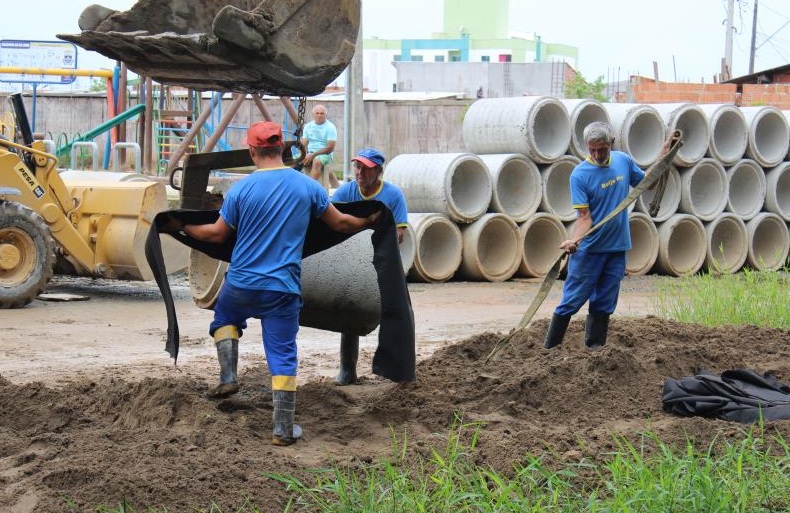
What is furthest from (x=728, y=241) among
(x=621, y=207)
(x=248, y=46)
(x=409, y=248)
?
(x=248, y=46)

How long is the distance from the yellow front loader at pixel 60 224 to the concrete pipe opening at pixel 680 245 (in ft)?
23.8

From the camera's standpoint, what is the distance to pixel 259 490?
5.02m

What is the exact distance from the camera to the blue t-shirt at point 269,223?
604cm

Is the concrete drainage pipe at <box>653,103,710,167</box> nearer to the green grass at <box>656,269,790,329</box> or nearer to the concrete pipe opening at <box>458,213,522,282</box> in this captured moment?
the concrete pipe opening at <box>458,213,522,282</box>

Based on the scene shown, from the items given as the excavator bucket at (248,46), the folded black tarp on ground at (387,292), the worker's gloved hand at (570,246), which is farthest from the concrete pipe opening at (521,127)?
the folded black tarp on ground at (387,292)

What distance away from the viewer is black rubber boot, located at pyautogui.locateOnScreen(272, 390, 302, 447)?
Result: 6051 mm

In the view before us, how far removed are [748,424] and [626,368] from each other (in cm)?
131

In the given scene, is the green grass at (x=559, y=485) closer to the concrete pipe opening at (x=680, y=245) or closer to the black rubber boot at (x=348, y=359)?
the black rubber boot at (x=348, y=359)

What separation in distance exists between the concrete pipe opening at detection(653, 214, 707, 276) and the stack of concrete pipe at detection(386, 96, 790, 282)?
0.02m

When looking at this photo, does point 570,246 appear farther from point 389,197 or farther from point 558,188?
point 558,188

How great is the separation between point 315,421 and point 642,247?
10978mm

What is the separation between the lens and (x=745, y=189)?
17984 mm

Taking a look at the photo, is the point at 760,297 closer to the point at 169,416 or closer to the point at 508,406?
the point at 508,406

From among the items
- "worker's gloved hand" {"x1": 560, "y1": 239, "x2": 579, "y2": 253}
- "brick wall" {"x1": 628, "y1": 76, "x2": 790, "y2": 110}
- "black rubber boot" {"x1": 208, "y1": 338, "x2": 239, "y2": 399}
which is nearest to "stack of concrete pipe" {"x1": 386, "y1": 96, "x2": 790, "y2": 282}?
"brick wall" {"x1": 628, "y1": 76, "x2": 790, "y2": 110}
